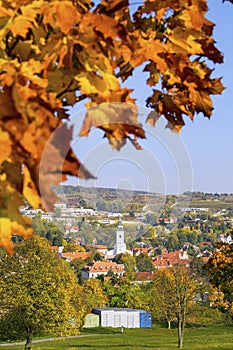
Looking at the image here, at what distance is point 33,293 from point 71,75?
77.6ft

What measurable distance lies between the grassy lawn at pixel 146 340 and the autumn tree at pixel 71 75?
83.0 ft

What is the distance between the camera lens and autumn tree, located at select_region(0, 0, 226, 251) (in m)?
1.18

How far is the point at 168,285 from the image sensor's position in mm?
36875

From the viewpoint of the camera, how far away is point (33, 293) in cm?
2427

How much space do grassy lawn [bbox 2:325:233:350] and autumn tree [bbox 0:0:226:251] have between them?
25.3 meters

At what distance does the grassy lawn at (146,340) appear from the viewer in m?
31.8

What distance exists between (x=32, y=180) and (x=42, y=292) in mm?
23458

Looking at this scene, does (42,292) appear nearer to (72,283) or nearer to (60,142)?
(72,283)

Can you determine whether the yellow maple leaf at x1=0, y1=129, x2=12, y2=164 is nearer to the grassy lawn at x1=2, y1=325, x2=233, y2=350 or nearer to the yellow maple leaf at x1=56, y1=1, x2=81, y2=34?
the yellow maple leaf at x1=56, y1=1, x2=81, y2=34

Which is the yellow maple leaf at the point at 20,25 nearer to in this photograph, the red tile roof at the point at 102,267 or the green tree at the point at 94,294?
the green tree at the point at 94,294

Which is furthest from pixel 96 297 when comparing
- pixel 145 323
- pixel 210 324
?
pixel 210 324

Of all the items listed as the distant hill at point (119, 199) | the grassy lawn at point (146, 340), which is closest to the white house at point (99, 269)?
the grassy lawn at point (146, 340)

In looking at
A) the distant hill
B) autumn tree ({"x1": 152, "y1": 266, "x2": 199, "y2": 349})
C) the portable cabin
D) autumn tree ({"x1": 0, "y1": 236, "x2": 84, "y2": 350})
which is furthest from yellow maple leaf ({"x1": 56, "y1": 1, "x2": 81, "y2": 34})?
the portable cabin

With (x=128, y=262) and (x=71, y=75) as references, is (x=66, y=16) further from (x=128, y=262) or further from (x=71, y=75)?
(x=128, y=262)
